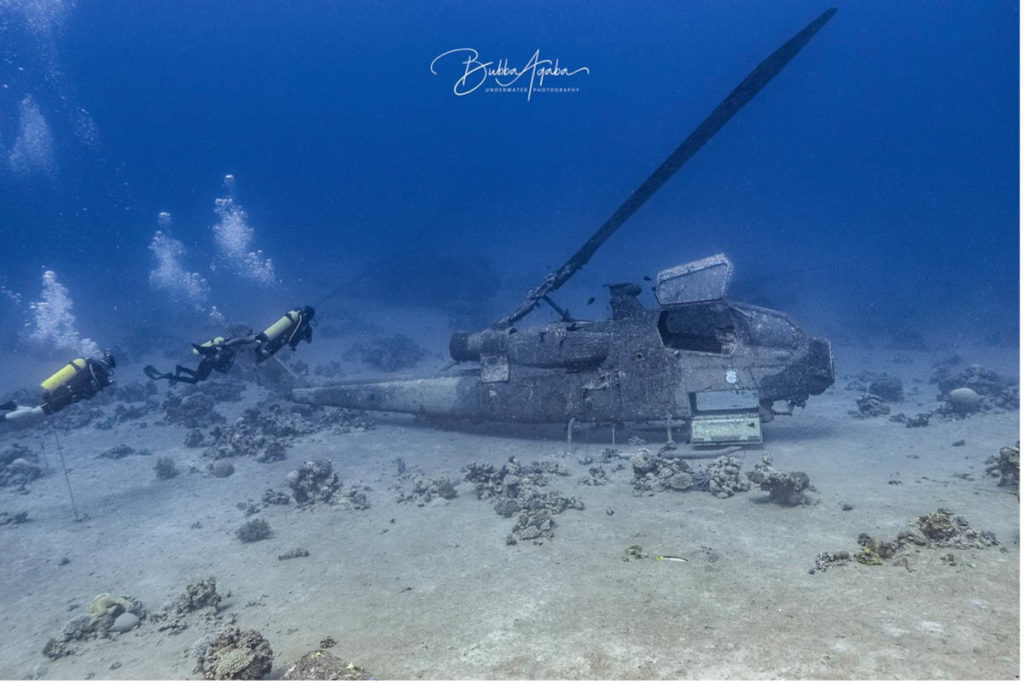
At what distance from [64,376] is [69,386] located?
0.70 feet

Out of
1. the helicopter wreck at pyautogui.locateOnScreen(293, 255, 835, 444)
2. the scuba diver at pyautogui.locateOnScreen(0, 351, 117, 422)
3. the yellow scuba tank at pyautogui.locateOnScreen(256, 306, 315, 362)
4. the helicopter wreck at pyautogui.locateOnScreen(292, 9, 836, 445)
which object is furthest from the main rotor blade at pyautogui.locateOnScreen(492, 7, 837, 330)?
the scuba diver at pyautogui.locateOnScreen(0, 351, 117, 422)

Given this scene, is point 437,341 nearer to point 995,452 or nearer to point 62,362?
point 62,362

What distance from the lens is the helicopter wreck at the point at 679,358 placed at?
907 centimetres

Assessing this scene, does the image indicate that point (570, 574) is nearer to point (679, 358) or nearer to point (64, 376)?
point (679, 358)

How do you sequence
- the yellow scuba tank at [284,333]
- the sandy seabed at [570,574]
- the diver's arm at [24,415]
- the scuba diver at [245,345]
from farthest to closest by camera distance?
the yellow scuba tank at [284,333] → the scuba diver at [245,345] → the diver's arm at [24,415] → the sandy seabed at [570,574]

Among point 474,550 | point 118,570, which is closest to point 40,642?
point 118,570

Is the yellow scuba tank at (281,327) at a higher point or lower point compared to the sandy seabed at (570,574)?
higher

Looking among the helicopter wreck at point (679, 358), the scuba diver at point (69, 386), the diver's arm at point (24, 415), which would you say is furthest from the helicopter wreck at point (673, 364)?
the diver's arm at point (24, 415)

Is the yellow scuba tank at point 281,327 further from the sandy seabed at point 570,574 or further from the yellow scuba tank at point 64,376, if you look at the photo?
the yellow scuba tank at point 64,376

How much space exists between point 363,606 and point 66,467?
462 inches

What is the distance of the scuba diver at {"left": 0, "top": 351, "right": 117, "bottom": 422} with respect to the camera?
30.7 ft

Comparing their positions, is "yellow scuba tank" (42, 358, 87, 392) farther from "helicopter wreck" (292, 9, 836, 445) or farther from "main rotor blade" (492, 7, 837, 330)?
"main rotor blade" (492, 7, 837, 330)

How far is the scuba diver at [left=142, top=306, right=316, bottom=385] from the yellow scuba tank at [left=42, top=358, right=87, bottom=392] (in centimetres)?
107

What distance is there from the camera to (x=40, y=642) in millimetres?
5312
